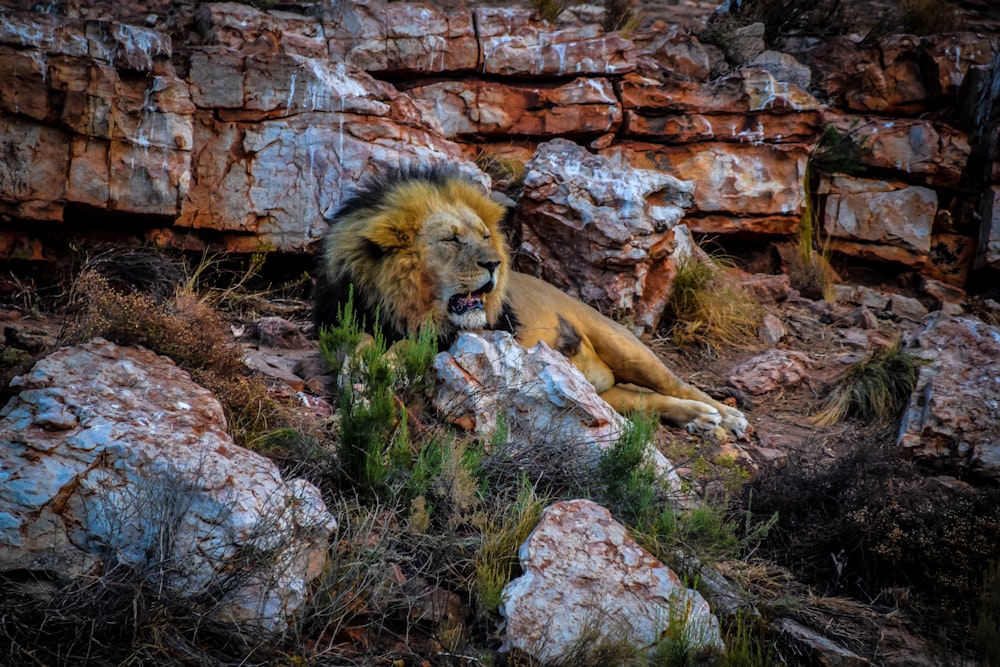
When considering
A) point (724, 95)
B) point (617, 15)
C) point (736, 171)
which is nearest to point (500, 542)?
point (736, 171)

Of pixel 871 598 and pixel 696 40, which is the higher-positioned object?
pixel 696 40

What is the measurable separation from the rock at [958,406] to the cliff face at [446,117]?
3590 mm

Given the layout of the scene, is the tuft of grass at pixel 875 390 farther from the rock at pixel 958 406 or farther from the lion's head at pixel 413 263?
the lion's head at pixel 413 263

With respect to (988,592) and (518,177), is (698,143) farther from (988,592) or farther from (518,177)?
(988,592)

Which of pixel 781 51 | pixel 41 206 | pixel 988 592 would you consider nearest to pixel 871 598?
pixel 988 592

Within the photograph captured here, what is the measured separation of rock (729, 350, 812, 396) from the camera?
721cm

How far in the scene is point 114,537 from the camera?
9.71 ft

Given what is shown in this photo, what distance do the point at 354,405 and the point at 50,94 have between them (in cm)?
434

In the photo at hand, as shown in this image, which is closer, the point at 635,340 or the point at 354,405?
the point at 354,405

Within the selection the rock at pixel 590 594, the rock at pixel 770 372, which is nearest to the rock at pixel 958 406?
the rock at pixel 770 372

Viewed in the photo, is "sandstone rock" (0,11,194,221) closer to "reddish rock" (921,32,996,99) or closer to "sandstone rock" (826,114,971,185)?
"sandstone rock" (826,114,971,185)

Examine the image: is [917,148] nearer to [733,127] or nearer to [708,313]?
[733,127]

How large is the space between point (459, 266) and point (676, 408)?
2139 mm

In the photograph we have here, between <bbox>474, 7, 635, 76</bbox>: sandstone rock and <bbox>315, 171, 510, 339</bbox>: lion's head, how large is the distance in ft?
14.1
